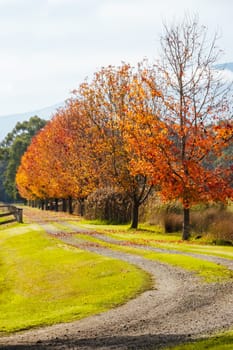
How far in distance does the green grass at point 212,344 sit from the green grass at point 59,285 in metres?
4.93

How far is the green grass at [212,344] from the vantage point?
10592 millimetres

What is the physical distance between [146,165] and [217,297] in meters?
20.2

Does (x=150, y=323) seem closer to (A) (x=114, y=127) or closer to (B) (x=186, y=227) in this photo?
(B) (x=186, y=227)

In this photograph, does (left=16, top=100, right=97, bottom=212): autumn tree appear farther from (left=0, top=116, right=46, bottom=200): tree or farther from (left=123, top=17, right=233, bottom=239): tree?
(left=0, top=116, right=46, bottom=200): tree

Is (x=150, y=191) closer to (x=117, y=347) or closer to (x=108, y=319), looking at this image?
(x=108, y=319)

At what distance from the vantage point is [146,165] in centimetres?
3641

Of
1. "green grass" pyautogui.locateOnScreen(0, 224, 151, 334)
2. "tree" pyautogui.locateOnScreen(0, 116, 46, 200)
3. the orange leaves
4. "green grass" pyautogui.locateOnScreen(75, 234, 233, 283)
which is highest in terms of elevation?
"tree" pyautogui.locateOnScreen(0, 116, 46, 200)

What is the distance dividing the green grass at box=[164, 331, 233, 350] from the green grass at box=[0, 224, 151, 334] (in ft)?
16.2

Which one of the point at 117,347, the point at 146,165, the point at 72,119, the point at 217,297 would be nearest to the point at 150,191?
the point at 146,165

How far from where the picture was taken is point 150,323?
1385 centimetres

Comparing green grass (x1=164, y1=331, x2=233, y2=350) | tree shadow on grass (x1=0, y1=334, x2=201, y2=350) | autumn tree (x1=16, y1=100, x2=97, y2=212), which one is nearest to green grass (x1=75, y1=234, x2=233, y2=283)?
tree shadow on grass (x1=0, y1=334, x2=201, y2=350)

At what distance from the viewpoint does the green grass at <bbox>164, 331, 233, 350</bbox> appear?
10592 mm

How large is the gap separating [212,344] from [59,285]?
12398 millimetres

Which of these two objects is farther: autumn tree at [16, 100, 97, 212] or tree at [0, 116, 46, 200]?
tree at [0, 116, 46, 200]
